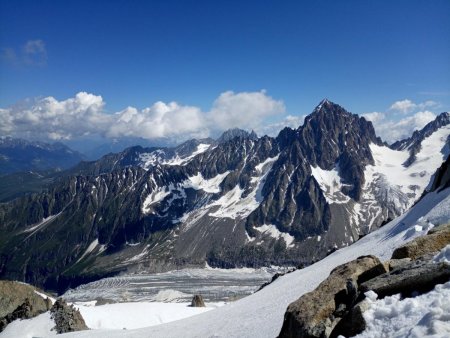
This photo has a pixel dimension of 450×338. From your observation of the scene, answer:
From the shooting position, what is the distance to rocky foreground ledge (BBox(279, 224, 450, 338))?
1512 cm

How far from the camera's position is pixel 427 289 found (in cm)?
1493

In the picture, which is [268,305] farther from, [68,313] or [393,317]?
[68,313]

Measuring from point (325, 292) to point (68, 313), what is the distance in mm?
54464

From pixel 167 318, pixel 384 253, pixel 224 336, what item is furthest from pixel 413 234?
pixel 167 318

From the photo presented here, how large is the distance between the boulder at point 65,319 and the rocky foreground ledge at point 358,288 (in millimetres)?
51254

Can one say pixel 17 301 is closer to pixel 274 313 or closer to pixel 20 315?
pixel 20 315

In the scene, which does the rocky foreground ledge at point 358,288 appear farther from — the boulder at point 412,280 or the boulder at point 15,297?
the boulder at point 15,297

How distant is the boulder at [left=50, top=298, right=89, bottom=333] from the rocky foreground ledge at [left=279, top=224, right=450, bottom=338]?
5125cm

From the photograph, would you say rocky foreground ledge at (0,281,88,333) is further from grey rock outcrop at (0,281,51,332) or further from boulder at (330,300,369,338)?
boulder at (330,300,369,338)

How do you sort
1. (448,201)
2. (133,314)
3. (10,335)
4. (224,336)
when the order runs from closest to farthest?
(224,336), (448,201), (10,335), (133,314)

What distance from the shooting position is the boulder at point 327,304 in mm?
17031

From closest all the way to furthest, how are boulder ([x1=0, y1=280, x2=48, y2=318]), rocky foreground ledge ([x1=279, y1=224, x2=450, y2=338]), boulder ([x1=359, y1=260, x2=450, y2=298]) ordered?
boulder ([x1=359, y1=260, x2=450, y2=298]) → rocky foreground ledge ([x1=279, y1=224, x2=450, y2=338]) → boulder ([x1=0, y1=280, x2=48, y2=318])

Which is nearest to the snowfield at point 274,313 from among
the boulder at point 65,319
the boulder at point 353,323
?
the boulder at point 353,323

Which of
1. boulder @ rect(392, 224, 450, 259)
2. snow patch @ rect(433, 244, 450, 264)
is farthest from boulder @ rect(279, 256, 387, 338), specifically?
snow patch @ rect(433, 244, 450, 264)
